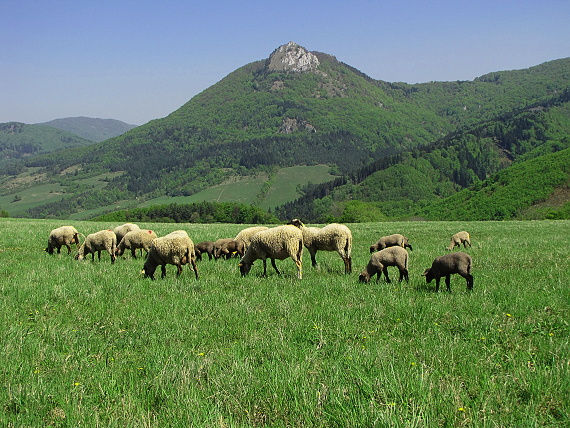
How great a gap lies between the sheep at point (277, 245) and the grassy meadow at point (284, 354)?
224 cm

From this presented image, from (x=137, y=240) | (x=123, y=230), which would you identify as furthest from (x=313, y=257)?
(x=123, y=230)

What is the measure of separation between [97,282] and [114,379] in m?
6.48

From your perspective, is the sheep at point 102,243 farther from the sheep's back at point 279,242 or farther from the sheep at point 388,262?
the sheep at point 388,262

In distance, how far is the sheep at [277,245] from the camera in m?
12.2

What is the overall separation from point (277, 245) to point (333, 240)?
265cm

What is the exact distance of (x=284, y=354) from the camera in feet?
16.9

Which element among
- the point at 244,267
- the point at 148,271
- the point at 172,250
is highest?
the point at 172,250

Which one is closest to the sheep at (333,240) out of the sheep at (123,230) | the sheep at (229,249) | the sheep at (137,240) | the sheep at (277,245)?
the sheep at (277,245)

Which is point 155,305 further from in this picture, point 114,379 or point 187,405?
point 187,405

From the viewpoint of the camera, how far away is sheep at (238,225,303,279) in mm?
12211

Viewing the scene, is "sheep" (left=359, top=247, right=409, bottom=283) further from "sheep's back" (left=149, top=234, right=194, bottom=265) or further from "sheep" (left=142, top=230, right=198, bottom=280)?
"sheep's back" (left=149, top=234, right=194, bottom=265)

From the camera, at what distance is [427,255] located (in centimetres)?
1645

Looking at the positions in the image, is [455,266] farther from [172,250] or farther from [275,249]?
[172,250]

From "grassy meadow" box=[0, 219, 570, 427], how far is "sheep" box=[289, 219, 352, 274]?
12.6 feet
